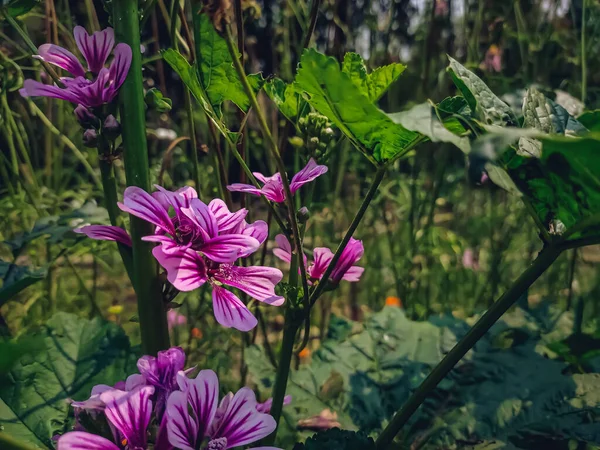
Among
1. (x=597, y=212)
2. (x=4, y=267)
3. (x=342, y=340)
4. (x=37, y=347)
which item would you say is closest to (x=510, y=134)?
(x=597, y=212)

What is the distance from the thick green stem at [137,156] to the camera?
0.53 m

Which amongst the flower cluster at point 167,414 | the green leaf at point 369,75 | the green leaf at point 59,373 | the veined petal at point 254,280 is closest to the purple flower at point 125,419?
the flower cluster at point 167,414

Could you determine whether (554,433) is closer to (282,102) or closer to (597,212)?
(597,212)

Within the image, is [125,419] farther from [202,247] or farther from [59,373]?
[59,373]

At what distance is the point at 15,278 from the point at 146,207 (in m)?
0.21

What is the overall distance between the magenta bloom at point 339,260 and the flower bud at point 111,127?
199mm

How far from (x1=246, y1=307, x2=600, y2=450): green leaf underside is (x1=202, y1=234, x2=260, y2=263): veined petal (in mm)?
462

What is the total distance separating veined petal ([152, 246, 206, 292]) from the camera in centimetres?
48

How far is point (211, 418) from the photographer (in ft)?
1.65

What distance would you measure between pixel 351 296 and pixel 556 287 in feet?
2.12

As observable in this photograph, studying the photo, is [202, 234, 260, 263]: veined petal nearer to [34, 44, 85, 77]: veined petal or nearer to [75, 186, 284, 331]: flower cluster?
[75, 186, 284, 331]: flower cluster

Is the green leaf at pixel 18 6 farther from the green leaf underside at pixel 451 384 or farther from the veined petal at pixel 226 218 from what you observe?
the green leaf underside at pixel 451 384

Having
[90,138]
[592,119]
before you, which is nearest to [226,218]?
[90,138]

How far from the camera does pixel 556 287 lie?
72.6 inches
